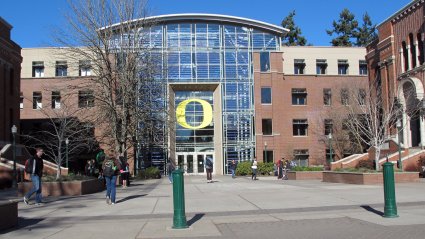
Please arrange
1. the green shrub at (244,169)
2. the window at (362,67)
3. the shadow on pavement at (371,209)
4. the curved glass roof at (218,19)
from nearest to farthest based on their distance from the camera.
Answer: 1. the shadow on pavement at (371,209)
2. the green shrub at (244,169)
3. the curved glass roof at (218,19)
4. the window at (362,67)

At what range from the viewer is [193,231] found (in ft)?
31.7

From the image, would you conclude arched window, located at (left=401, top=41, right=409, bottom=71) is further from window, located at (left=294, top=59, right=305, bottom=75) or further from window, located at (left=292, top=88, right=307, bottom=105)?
window, located at (left=294, top=59, right=305, bottom=75)

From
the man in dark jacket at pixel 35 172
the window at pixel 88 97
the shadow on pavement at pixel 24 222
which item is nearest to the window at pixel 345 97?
the window at pixel 88 97

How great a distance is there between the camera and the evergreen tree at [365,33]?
8517 centimetres

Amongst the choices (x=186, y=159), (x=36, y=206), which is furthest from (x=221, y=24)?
(x=36, y=206)

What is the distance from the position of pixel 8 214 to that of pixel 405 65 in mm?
36478

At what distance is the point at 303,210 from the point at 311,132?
144ft

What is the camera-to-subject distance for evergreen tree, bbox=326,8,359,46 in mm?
87250

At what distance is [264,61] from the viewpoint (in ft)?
180

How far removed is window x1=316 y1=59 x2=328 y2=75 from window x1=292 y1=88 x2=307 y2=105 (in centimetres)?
490

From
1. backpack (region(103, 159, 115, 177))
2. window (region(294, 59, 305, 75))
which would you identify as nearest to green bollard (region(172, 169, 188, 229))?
backpack (region(103, 159, 115, 177))

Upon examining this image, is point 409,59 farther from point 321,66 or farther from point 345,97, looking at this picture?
point 321,66

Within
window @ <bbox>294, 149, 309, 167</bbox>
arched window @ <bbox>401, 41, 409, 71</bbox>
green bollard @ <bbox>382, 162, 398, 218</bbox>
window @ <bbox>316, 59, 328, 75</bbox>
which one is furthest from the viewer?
window @ <bbox>316, 59, 328, 75</bbox>

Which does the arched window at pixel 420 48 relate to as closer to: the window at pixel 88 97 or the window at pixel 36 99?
the window at pixel 88 97
